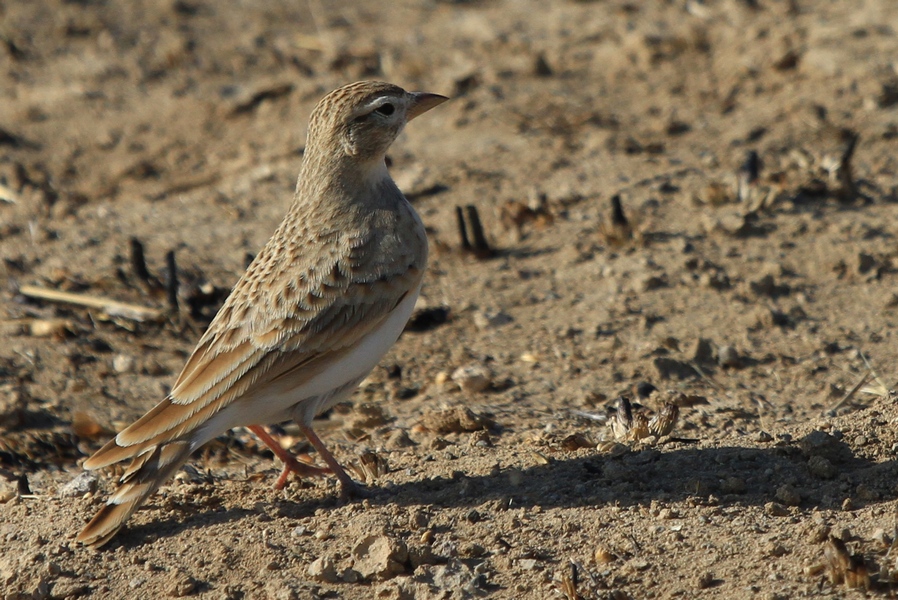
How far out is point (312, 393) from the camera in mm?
5344

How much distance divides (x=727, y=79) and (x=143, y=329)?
5173 mm

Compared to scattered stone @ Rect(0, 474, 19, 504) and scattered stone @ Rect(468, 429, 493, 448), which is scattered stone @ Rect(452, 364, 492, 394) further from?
scattered stone @ Rect(0, 474, 19, 504)

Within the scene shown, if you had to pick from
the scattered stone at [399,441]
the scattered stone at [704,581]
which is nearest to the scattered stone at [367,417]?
the scattered stone at [399,441]

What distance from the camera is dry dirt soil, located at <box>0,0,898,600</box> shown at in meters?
4.83

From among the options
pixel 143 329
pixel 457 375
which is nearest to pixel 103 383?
pixel 143 329

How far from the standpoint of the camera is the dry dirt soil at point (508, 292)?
190 inches

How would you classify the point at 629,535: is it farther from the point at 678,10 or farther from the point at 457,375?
the point at 678,10

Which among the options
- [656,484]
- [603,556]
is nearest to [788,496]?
[656,484]

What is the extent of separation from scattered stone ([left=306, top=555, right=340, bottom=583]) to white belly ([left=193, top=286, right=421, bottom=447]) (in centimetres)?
79

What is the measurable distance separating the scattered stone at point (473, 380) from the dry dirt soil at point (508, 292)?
0.9 inches

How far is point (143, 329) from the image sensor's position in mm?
7398

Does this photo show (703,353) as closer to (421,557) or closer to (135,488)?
(421,557)

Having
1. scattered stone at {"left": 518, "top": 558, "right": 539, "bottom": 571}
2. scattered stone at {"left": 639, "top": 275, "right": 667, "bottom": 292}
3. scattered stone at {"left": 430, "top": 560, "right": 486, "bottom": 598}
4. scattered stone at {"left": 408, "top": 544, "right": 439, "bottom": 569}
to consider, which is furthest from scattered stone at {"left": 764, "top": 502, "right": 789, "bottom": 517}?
Answer: scattered stone at {"left": 639, "top": 275, "right": 667, "bottom": 292}

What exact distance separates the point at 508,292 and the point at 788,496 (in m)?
2.89
